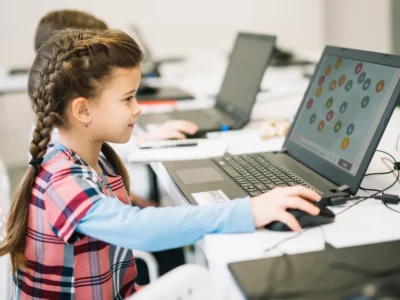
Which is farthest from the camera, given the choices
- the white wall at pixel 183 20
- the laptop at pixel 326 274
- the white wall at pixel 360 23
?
the white wall at pixel 183 20

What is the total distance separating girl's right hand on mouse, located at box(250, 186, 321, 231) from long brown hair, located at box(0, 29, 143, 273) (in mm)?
375

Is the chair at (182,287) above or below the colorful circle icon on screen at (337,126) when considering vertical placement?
below

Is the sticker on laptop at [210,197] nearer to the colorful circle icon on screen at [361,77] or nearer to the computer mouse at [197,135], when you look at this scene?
the colorful circle icon on screen at [361,77]

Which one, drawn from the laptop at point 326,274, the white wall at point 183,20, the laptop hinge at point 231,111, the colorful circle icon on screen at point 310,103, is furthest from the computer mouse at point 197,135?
A: the white wall at point 183,20

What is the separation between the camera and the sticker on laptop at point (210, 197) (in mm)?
1002

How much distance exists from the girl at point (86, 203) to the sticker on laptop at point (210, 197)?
0.12 m

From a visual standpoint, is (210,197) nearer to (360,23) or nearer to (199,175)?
(199,175)

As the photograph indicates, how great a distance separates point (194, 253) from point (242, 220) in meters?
1.17

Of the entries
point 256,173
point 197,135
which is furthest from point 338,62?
point 197,135

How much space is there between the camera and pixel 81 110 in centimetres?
102

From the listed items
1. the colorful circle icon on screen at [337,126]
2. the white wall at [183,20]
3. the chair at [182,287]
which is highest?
the colorful circle icon on screen at [337,126]

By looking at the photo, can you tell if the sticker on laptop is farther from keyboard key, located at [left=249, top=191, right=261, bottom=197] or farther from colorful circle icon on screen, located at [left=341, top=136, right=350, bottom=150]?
colorful circle icon on screen, located at [left=341, top=136, right=350, bottom=150]

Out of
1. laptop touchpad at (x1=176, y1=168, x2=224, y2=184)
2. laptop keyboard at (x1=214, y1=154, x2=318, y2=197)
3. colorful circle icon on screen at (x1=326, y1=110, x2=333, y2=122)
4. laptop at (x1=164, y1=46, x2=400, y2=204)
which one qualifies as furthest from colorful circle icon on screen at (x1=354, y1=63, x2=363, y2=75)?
laptop touchpad at (x1=176, y1=168, x2=224, y2=184)

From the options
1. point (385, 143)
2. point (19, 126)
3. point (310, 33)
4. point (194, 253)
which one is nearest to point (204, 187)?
point (385, 143)
